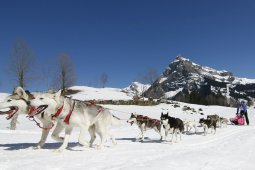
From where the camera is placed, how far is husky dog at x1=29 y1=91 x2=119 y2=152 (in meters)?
7.53

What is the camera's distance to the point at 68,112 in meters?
7.82

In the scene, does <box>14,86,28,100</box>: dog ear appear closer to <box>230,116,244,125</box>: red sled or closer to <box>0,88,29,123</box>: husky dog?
<box>0,88,29,123</box>: husky dog

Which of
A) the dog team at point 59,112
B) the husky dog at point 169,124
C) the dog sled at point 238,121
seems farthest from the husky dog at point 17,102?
the dog sled at point 238,121

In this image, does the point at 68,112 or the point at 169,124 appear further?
the point at 169,124

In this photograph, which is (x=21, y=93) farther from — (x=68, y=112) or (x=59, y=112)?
(x=68, y=112)

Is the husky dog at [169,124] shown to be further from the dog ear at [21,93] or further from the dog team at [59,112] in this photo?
the dog ear at [21,93]

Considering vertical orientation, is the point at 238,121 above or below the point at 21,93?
below

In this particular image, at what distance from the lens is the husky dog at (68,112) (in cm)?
753

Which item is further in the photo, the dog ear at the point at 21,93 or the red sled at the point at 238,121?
the red sled at the point at 238,121

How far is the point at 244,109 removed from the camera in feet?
82.2

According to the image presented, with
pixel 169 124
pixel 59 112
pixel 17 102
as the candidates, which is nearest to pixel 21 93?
pixel 17 102

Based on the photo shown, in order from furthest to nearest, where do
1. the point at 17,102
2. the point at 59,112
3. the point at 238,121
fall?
the point at 238,121
the point at 59,112
the point at 17,102

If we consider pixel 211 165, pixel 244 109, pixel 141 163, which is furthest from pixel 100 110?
pixel 244 109

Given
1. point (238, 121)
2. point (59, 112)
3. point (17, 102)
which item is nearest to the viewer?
point (17, 102)
